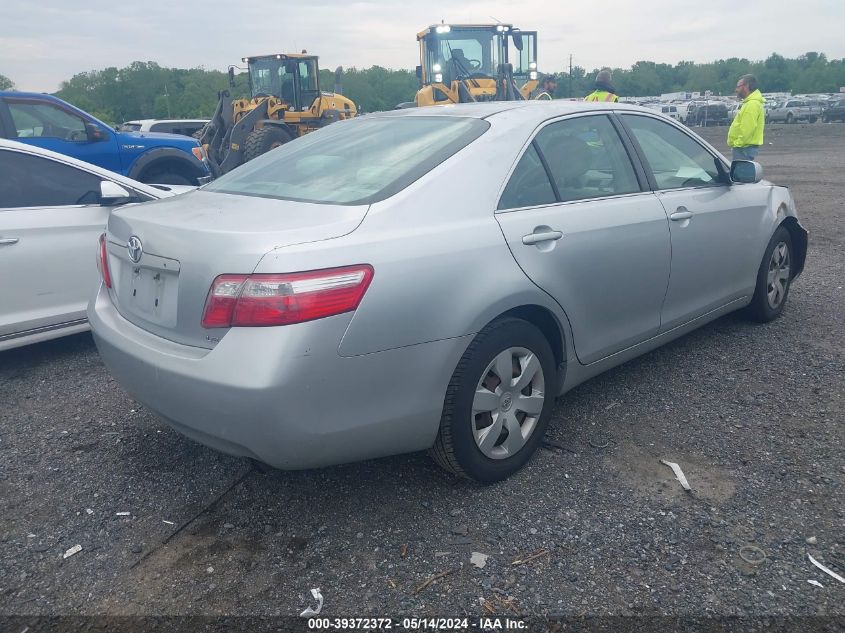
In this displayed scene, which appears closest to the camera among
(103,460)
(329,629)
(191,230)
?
(329,629)

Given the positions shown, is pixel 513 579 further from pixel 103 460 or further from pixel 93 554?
pixel 103 460

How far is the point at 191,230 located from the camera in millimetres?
2748

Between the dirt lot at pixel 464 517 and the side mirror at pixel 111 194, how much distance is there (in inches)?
56.3

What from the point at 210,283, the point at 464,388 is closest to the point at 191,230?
the point at 210,283

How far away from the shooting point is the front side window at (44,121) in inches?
348

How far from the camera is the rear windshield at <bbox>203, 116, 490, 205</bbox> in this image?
3.02 metres

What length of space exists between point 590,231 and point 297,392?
1.68 m

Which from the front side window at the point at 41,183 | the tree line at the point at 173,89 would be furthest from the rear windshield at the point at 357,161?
the tree line at the point at 173,89

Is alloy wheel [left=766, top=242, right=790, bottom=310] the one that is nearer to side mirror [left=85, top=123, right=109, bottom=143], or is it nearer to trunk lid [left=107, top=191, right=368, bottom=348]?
trunk lid [left=107, top=191, right=368, bottom=348]

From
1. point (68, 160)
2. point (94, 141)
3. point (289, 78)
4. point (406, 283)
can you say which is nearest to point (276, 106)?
point (289, 78)

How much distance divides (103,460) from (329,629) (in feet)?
5.61

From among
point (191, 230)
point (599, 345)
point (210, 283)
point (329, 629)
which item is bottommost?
point (329, 629)

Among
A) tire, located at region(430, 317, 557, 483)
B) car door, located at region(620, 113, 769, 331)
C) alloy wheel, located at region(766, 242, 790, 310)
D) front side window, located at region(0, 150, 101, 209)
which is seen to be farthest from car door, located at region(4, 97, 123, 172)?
alloy wheel, located at region(766, 242, 790, 310)

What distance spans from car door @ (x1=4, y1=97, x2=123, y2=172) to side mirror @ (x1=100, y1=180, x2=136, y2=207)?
15.0 feet
